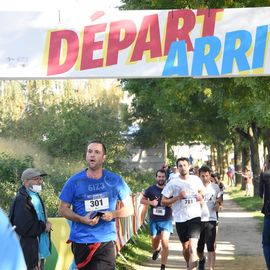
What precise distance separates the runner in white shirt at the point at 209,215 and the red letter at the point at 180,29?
3.80 m

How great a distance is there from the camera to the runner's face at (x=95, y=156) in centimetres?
751

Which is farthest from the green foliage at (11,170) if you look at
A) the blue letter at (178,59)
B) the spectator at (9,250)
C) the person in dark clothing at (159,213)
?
the spectator at (9,250)

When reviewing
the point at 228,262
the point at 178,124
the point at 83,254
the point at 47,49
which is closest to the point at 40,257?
the point at 83,254

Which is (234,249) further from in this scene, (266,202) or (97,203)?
(97,203)

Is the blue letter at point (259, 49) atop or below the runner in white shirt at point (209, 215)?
atop

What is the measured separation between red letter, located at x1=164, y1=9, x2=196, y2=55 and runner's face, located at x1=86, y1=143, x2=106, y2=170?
6.63 ft

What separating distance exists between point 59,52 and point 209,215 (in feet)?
15.1

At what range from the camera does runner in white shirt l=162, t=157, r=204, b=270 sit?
38.1 ft

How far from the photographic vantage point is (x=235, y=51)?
29.9 feet

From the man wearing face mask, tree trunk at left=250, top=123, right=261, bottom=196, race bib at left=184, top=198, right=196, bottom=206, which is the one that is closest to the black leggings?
race bib at left=184, top=198, right=196, bottom=206

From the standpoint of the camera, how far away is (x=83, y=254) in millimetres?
7555

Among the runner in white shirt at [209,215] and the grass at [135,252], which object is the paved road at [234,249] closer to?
the grass at [135,252]

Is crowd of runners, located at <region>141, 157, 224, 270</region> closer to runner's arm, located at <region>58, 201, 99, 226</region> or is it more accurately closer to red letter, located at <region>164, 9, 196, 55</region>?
red letter, located at <region>164, 9, 196, 55</region>

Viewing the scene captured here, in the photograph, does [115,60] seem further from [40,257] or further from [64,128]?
[64,128]
